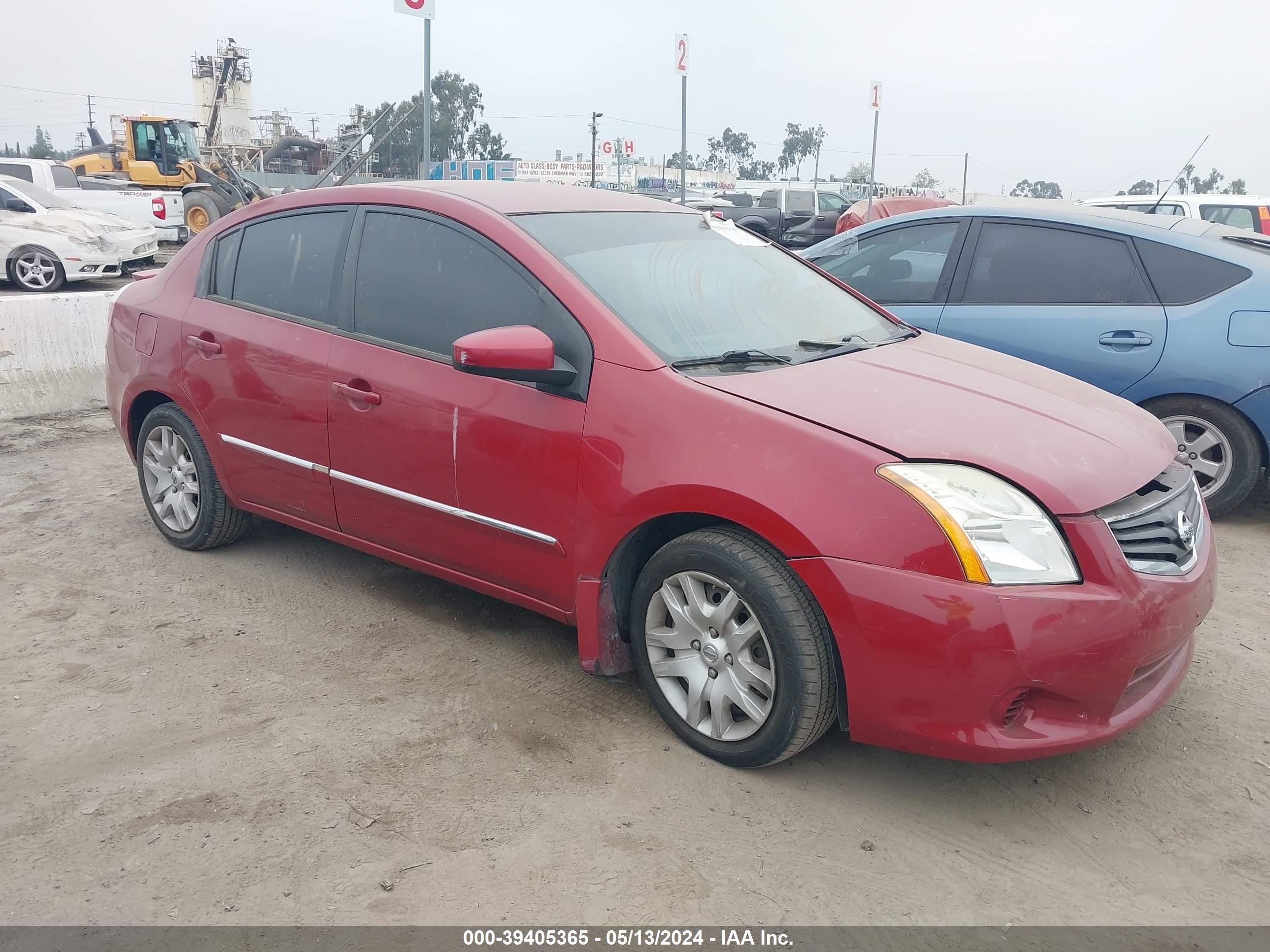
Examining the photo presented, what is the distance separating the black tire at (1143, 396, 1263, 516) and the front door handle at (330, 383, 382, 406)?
3783mm

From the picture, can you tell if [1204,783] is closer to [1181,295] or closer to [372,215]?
[1181,295]

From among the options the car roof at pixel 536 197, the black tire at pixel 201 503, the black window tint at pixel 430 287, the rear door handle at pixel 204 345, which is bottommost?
the black tire at pixel 201 503

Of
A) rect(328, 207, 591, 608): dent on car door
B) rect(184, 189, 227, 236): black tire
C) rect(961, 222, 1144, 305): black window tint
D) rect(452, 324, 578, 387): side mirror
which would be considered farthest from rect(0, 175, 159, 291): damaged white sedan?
rect(452, 324, 578, 387): side mirror

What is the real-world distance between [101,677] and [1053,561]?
3.11m

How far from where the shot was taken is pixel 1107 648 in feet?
8.33

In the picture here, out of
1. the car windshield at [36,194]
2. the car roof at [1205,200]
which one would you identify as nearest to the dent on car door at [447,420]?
the car roof at [1205,200]

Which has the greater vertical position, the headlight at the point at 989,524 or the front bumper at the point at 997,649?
the headlight at the point at 989,524

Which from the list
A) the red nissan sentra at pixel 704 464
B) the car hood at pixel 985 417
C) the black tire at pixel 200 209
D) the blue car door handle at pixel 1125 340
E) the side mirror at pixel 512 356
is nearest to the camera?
the red nissan sentra at pixel 704 464

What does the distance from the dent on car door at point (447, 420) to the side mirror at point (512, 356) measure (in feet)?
0.29

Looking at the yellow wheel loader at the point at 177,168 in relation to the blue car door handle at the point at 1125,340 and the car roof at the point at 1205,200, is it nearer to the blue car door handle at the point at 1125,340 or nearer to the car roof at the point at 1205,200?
the car roof at the point at 1205,200

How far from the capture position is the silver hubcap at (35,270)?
13.6m

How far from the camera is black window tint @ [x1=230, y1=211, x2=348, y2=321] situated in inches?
155

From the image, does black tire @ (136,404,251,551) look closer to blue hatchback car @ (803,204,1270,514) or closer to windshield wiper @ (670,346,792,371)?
windshield wiper @ (670,346,792,371)

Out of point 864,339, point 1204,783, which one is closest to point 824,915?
point 1204,783
